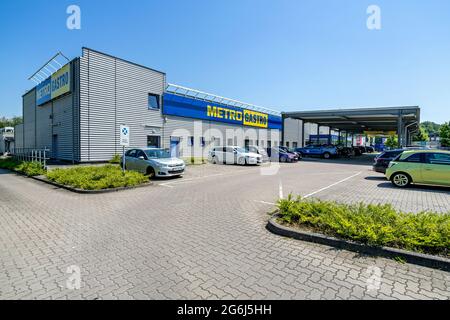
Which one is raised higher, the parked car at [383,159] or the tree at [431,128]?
the tree at [431,128]

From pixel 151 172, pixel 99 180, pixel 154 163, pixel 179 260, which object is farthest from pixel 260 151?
pixel 179 260

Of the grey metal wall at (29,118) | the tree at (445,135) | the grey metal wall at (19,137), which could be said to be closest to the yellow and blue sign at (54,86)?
the grey metal wall at (29,118)

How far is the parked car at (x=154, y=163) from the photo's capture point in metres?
11.9

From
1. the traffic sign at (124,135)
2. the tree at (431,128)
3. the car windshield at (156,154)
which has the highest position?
the tree at (431,128)

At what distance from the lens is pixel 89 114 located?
16750 mm

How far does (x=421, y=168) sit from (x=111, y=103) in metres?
18.6

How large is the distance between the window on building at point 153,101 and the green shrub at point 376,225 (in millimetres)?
17754

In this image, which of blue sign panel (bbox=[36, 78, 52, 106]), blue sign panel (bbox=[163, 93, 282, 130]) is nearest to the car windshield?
blue sign panel (bbox=[163, 93, 282, 130])

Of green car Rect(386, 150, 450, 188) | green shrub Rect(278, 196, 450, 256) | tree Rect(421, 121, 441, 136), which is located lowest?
green shrub Rect(278, 196, 450, 256)

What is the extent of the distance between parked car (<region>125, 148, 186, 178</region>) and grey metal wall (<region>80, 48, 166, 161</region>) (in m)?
5.13

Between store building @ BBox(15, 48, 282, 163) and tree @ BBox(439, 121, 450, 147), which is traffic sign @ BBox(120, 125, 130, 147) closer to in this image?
store building @ BBox(15, 48, 282, 163)

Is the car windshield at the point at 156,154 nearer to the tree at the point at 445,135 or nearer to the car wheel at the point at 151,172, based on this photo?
the car wheel at the point at 151,172

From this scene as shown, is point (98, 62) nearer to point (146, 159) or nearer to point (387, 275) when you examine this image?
point (146, 159)

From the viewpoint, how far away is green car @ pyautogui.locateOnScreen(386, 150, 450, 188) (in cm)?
952
